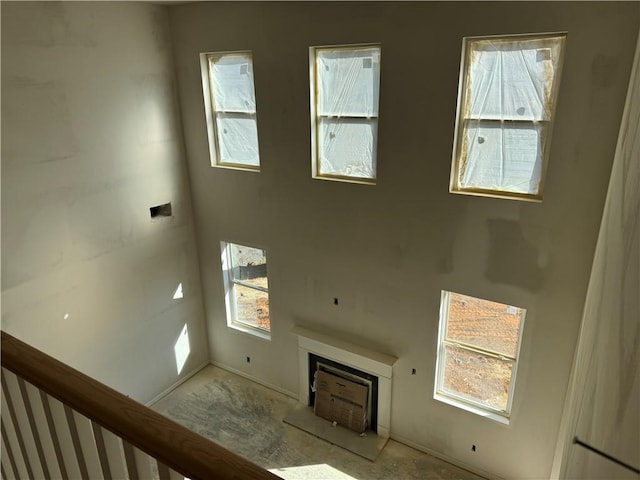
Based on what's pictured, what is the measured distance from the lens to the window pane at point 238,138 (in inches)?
225

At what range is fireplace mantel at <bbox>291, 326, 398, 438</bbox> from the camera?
5.46 metres

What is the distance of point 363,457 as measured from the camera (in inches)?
218

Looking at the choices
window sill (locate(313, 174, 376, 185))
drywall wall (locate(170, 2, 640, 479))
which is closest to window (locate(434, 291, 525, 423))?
drywall wall (locate(170, 2, 640, 479))

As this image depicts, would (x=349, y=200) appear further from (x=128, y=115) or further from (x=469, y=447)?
(x=469, y=447)

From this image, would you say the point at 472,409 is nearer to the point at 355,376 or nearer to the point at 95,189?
the point at 355,376

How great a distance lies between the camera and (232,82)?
5613mm

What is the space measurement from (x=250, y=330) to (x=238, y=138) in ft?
8.94

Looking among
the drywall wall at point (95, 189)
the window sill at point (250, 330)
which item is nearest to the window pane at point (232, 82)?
the drywall wall at point (95, 189)

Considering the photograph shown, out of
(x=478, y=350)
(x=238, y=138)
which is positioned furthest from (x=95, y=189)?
(x=478, y=350)

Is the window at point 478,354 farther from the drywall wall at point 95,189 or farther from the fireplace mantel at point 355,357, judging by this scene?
the drywall wall at point 95,189

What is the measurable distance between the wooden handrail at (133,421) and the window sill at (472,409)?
4.86 metres

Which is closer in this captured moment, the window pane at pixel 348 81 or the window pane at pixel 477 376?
the window pane at pixel 348 81

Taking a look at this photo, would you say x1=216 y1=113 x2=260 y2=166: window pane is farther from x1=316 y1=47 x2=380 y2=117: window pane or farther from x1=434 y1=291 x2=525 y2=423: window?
x1=434 y1=291 x2=525 y2=423: window

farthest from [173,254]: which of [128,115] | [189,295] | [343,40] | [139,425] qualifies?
[139,425]
